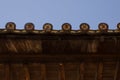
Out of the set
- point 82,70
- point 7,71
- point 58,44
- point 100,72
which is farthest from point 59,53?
point 7,71

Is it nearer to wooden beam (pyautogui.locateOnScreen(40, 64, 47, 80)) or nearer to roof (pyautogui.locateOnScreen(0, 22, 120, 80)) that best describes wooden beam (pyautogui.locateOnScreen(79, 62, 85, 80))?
roof (pyautogui.locateOnScreen(0, 22, 120, 80))

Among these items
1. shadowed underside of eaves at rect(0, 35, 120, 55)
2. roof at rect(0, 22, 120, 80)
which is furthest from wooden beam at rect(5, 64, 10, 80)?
shadowed underside of eaves at rect(0, 35, 120, 55)

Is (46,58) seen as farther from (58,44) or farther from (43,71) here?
(58,44)

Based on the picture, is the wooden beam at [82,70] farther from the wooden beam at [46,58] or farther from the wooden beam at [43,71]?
the wooden beam at [43,71]

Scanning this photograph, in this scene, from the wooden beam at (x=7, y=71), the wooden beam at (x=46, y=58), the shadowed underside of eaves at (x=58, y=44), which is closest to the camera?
the shadowed underside of eaves at (x=58, y=44)

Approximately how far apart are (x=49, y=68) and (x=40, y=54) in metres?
0.54

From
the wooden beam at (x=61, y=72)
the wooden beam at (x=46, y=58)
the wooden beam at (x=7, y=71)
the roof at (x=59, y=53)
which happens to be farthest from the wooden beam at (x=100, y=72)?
Result: the wooden beam at (x=7, y=71)

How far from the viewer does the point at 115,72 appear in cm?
909

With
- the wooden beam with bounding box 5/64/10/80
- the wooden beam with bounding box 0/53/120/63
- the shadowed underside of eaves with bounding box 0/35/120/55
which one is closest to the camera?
the shadowed underside of eaves with bounding box 0/35/120/55

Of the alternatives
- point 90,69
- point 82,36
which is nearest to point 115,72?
point 90,69

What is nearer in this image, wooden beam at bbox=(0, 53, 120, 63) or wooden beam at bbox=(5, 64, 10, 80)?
wooden beam at bbox=(0, 53, 120, 63)

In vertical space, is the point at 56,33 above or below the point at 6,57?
above

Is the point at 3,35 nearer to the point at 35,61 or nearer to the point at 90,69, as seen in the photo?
the point at 35,61

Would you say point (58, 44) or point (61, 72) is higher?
point (58, 44)
